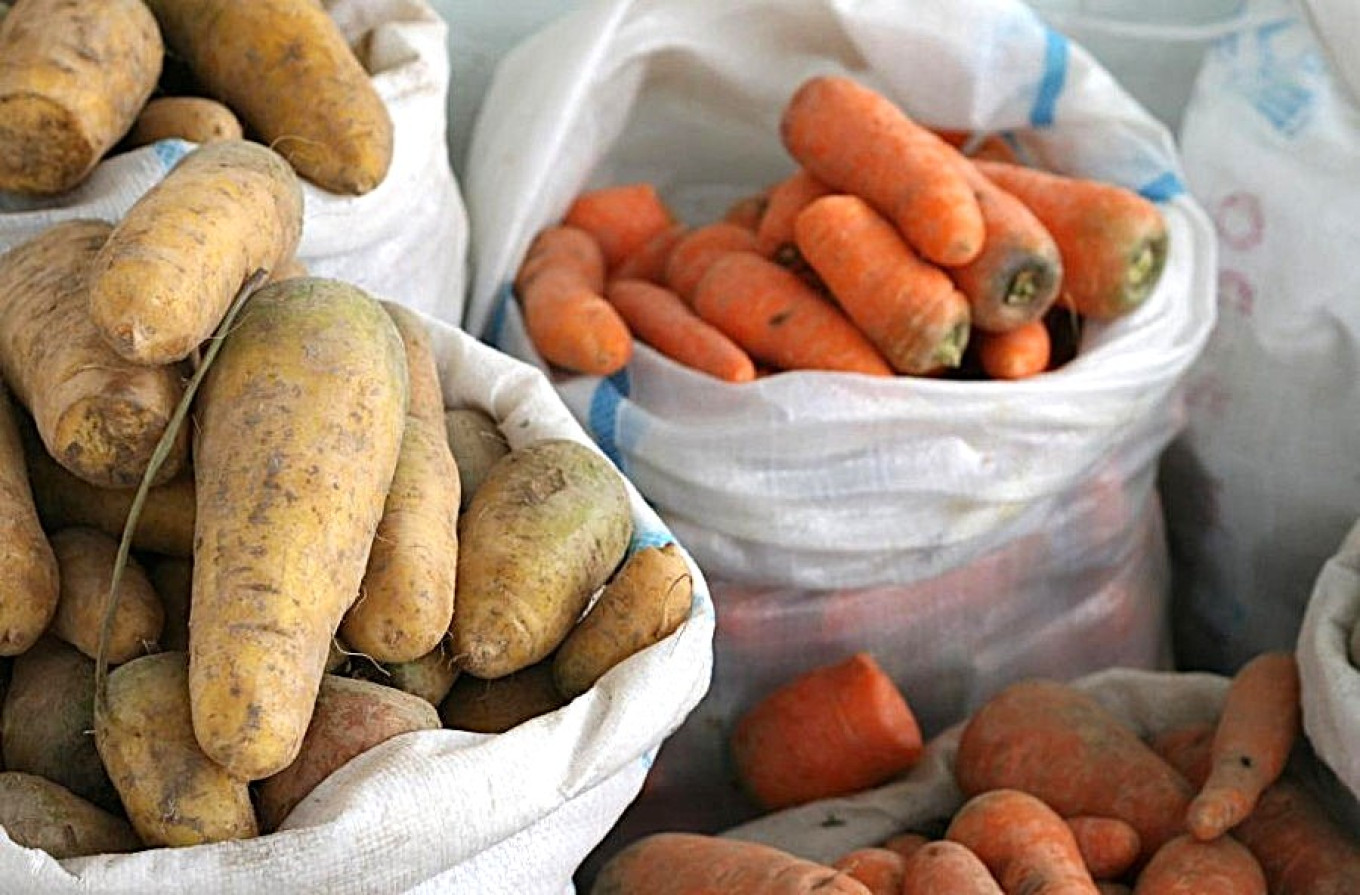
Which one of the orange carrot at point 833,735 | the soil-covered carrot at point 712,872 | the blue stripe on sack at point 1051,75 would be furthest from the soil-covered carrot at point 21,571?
the blue stripe on sack at point 1051,75

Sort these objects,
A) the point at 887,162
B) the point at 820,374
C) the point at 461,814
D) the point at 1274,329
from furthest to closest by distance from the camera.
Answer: the point at 1274,329 < the point at 887,162 < the point at 820,374 < the point at 461,814

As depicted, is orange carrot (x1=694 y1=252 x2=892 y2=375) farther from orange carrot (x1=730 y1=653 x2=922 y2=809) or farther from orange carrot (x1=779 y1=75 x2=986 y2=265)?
orange carrot (x1=730 y1=653 x2=922 y2=809)

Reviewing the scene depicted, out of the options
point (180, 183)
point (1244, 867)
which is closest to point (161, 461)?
point (180, 183)

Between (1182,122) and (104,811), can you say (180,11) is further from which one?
(1182,122)

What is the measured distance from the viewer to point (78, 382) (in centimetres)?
78

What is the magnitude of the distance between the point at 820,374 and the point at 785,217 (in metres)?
0.21

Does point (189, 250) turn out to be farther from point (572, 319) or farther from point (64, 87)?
point (572, 319)

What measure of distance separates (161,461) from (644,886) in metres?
0.44

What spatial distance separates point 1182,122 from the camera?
1.77 meters

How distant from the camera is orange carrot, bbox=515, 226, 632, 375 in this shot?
1309mm

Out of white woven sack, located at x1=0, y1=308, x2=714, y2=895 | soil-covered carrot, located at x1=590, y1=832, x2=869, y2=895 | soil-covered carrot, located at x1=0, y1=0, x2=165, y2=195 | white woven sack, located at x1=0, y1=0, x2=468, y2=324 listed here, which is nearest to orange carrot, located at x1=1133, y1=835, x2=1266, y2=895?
soil-covered carrot, located at x1=590, y1=832, x2=869, y2=895

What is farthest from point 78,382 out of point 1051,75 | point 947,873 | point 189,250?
point 1051,75

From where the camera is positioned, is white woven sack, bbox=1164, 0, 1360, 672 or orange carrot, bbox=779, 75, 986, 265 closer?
orange carrot, bbox=779, 75, 986, 265

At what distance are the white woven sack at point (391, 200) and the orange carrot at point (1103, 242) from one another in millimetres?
466
